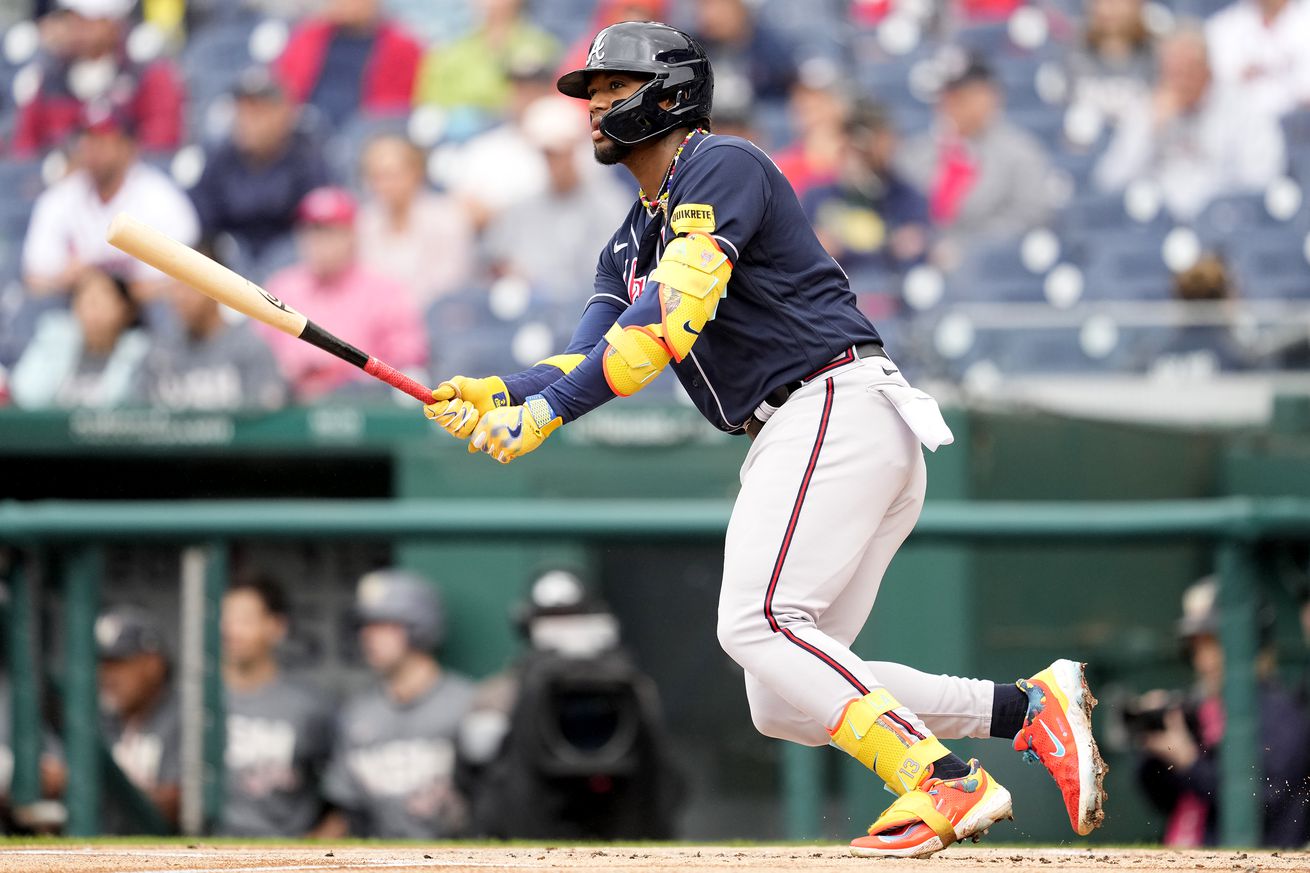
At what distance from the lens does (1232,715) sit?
167 inches

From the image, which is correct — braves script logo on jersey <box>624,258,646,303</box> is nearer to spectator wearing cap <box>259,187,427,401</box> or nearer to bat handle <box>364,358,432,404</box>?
bat handle <box>364,358,432,404</box>

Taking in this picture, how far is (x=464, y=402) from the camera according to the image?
3.42 meters

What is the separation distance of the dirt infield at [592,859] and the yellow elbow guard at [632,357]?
874mm

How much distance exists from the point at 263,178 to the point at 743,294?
16.9 feet

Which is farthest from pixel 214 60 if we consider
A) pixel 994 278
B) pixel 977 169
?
pixel 994 278

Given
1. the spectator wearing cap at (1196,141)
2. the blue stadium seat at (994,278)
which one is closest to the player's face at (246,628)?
the blue stadium seat at (994,278)

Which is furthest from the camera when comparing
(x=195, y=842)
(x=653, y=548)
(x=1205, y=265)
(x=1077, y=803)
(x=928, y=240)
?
(x=928, y=240)

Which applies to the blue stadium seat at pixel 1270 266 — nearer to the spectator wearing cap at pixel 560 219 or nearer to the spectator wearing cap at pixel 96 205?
the spectator wearing cap at pixel 560 219

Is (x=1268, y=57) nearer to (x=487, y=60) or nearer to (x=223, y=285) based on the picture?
(x=487, y=60)

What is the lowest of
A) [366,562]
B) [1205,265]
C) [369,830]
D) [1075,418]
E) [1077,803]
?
[369,830]

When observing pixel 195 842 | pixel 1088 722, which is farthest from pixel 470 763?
pixel 1088 722

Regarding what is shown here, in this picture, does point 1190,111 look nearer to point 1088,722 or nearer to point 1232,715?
point 1232,715

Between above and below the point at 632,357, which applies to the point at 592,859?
below

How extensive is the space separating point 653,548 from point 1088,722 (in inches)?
70.0
